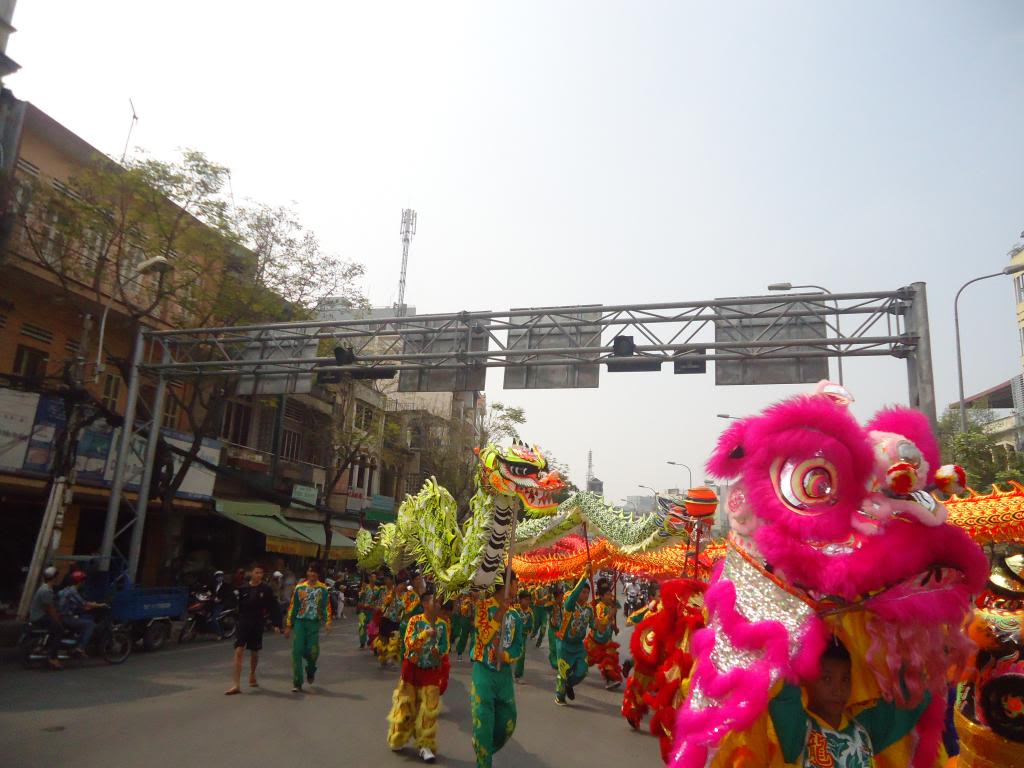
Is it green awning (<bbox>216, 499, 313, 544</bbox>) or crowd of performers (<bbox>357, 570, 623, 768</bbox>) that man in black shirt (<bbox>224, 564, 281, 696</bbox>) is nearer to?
crowd of performers (<bbox>357, 570, 623, 768</bbox>)

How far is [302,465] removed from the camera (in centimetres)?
2339

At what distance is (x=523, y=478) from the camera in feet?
18.1

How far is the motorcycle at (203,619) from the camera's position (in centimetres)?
1245

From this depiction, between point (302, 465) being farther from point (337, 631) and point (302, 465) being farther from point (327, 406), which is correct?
point (337, 631)

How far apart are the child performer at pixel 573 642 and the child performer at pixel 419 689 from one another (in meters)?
3.33

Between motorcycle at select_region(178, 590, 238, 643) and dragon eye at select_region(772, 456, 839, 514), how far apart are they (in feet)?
39.1

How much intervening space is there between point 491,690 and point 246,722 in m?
3.08

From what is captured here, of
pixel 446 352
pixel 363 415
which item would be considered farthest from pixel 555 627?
pixel 363 415

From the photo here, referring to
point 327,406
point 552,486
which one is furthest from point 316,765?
point 327,406

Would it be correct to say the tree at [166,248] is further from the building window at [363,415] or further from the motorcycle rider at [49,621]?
the building window at [363,415]

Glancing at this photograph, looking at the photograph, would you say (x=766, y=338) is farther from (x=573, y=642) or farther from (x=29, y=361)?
(x=29, y=361)

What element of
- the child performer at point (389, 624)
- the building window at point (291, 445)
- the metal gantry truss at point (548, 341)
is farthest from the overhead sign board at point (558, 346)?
the building window at point (291, 445)

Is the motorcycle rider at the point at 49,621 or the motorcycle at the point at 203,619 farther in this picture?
the motorcycle at the point at 203,619

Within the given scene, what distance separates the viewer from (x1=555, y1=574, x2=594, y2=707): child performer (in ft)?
29.7
